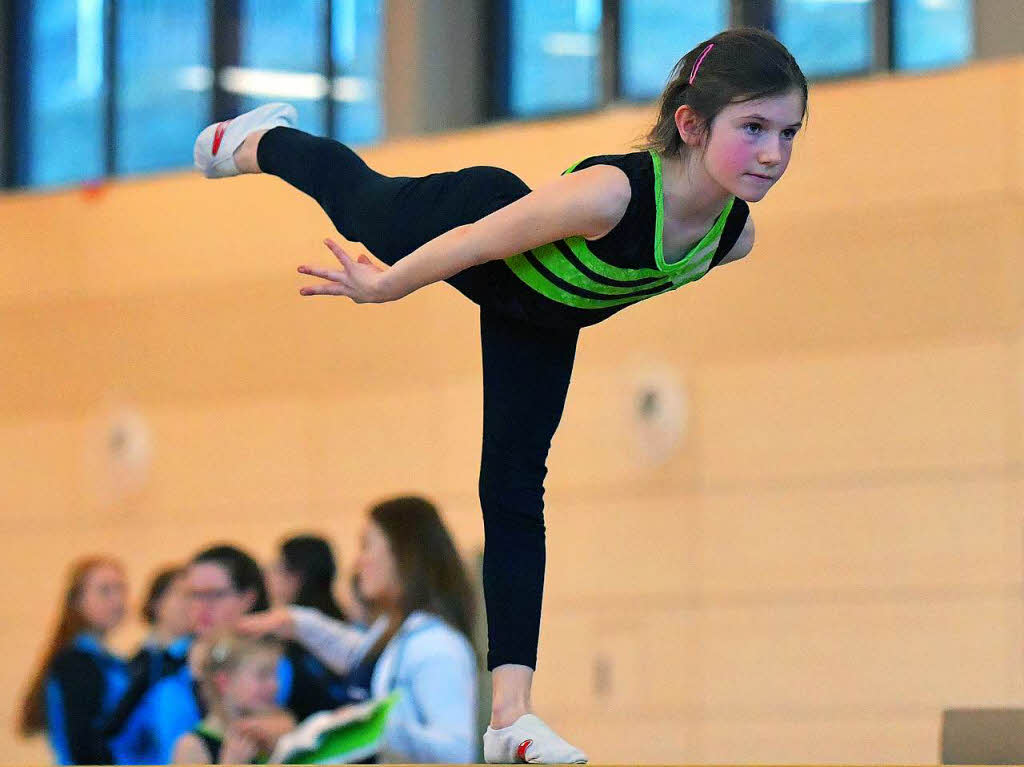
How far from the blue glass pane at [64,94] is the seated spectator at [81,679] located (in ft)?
11.0

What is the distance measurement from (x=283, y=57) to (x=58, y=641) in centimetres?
351

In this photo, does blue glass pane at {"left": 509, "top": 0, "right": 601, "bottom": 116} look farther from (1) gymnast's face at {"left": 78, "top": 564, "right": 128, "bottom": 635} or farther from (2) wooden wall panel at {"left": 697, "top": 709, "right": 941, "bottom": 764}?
(1) gymnast's face at {"left": 78, "top": 564, "right": 128, "bottom": 635}

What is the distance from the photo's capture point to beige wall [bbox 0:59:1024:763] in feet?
19.9

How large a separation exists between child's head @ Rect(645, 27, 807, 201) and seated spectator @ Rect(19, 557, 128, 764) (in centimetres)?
292

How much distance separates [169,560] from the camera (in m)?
7.40

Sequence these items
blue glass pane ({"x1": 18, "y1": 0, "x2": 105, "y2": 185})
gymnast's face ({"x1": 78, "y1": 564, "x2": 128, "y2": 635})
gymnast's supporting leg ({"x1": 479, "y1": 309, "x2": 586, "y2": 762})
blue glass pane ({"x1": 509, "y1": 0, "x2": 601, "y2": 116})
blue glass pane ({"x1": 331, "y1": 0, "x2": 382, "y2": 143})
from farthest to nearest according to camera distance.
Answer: blue glass pane ({"x1": 18, "y1": 0, "x2": 105, "y2": 185}), blue glass pane ({"x1": 331, "y1": 0, "x2": 382, "y2": 143}), blue glass pane ({"x1": 509, "y1": 0, "x2": 601, "y2": 116}), gymnast's face ({"x1": 78, "y1": 564, "x2": 128, "y2": 635}), gymnast's supporting leg ({"x1": 479, "y1": 309, "x2": 586, "y2": 762})

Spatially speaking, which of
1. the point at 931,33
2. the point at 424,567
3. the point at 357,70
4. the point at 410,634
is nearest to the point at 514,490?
the point at 410,634

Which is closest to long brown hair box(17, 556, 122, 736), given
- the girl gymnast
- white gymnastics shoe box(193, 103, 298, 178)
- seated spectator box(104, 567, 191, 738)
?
seated spectator box(104, 567, 191, 738)

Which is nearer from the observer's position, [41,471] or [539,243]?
→ [539,243]

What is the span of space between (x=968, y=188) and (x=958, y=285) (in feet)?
1.15

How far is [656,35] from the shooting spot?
274 inches

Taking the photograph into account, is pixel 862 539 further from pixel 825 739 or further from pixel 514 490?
pixel 514 490

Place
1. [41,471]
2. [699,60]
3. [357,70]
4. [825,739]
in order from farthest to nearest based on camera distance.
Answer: [41,471] < [357,70] < [825,739] < [699,60]

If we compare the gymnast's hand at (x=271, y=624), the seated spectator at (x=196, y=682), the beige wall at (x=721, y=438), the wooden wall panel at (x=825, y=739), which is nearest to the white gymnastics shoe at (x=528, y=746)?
the gymnast's hand at (x=271, y=624)
